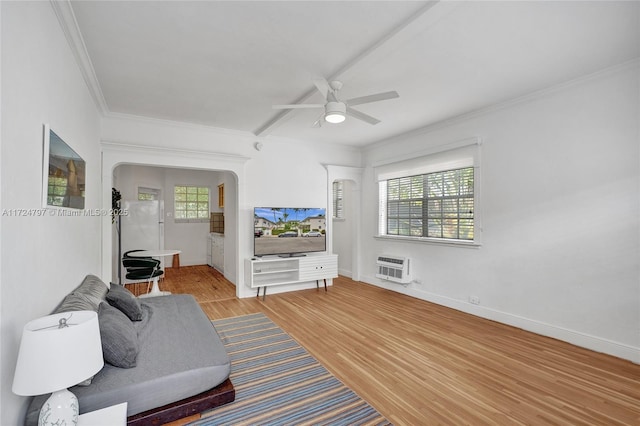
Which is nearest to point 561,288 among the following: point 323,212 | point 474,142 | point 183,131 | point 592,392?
point 592,392

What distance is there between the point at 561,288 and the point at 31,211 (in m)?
4.46

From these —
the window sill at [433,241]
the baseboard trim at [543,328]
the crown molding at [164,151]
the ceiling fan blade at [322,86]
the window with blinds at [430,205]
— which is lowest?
the baseboard trim at [543,328]

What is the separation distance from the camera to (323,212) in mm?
5684

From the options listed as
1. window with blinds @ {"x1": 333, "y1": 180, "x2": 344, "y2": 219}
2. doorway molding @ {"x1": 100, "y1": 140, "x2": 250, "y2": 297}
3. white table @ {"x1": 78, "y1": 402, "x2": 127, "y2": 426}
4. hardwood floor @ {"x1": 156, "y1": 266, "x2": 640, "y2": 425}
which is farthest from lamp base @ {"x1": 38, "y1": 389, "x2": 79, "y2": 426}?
window with blinds @ {"x1": 333, "y1": 180, "x2": 344, "y2": 219}

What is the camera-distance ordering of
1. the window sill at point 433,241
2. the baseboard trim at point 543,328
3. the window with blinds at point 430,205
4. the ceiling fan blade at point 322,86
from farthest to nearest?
the window with blinds at point 430,205 < the window sill at point 433,241 < the baseboard trim at point 543,328 < the ceiling fan blade at point 322,86

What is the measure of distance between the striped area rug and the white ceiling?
2681 millimetres

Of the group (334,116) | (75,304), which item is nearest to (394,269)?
(334,116)

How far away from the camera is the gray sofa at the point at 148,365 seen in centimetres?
174

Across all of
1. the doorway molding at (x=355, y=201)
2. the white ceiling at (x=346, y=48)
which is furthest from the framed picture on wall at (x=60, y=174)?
the doorway molding at (x=355, y=201)

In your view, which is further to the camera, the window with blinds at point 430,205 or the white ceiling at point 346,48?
the window with blinds at point 430,205

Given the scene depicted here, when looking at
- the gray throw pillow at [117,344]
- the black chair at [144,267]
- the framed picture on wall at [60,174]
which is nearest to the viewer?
the framed picture on wall at [60,174]

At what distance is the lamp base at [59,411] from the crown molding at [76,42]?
2165 mm

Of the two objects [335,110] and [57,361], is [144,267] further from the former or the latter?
[57,361]

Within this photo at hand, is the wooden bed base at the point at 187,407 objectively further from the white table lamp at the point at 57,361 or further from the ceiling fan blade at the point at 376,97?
the ceiling fan blade at the point at 376,97
